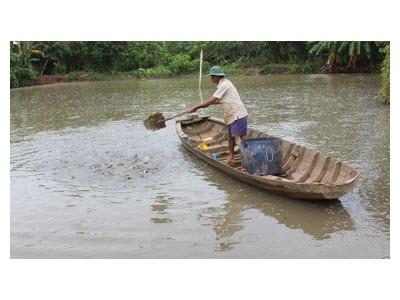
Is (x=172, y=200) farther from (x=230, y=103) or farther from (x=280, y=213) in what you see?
(x=230, y=103)

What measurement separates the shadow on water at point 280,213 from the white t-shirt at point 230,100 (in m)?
1.06

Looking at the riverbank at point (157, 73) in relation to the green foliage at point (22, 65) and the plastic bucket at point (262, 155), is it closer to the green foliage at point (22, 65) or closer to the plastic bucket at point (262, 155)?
the green foliage at point (22, 65)

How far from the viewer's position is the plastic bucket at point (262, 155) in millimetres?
5781

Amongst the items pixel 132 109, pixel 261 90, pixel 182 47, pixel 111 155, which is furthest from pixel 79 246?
pixel 182 47

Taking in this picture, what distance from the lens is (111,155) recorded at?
8.17 m

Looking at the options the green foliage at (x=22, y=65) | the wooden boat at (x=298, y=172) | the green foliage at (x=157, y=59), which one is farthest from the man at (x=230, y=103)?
the green foliage at (x=22, y=65)

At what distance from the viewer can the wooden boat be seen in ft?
16.1

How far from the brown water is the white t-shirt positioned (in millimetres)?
882

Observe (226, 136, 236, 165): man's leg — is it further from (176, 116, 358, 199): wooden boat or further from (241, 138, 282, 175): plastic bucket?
(241, 138, 282, 175): plastic bucket

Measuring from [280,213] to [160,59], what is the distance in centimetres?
2435

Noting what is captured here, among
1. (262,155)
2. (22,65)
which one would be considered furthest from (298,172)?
(22,65)

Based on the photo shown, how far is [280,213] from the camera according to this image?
510 centimetres

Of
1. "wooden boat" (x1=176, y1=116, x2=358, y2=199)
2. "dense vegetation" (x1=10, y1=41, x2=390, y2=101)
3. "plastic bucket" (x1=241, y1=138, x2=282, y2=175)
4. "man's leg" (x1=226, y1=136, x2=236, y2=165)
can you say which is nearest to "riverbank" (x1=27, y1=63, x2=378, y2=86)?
"dense vegetation" (x1=10, y1=41, x2=390, y2=101)

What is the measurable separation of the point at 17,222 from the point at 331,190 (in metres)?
3.49
